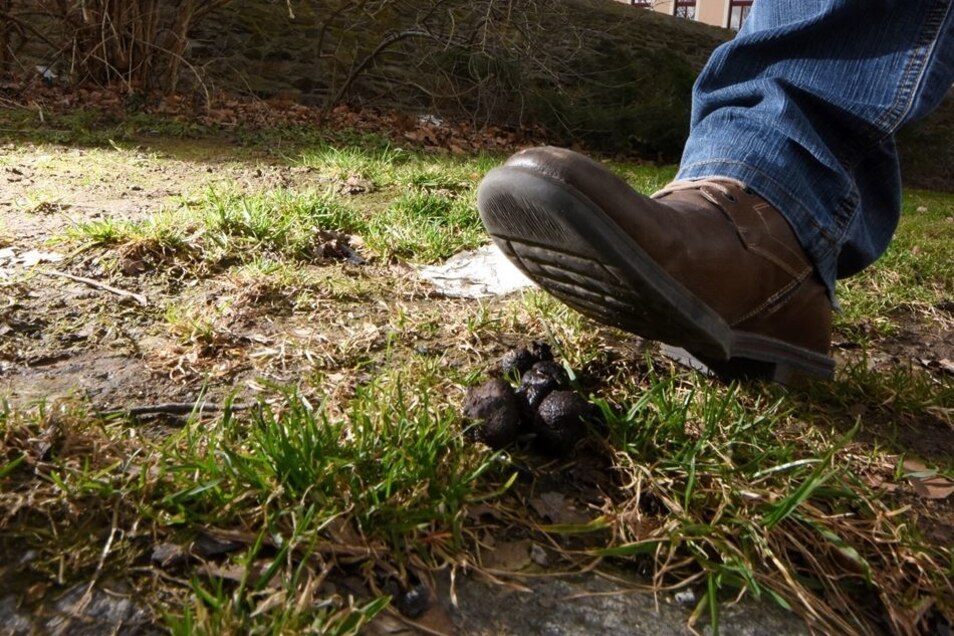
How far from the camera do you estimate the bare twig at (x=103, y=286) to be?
2.16 meters

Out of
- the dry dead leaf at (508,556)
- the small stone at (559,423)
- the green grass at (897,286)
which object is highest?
the small stone at (559,423)

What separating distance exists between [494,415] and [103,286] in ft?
4.36

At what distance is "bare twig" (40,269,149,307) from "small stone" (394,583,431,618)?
4.42 ft

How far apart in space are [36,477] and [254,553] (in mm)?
411

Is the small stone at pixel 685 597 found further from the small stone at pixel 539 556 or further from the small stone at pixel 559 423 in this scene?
the small stone at pixel 559 423

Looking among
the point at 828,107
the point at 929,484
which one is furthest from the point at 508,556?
the point at 828,107

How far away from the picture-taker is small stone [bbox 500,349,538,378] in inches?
70.4

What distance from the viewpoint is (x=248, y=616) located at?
1.03 meters

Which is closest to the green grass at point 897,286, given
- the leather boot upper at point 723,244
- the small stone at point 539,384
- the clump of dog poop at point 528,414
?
the leather boot upper at point 723,244

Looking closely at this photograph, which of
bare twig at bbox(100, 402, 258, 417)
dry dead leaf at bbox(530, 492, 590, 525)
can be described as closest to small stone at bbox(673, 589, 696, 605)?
dry dead leaf at bbox(530, 492, 590, 525)

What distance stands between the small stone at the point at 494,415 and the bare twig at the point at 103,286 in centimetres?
111

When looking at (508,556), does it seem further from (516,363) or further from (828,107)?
(828,107)

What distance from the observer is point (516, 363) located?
180 cm

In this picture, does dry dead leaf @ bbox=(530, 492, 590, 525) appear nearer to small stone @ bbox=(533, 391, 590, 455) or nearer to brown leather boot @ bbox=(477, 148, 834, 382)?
small stone @ bbox=(533, 391, 590, 455)
